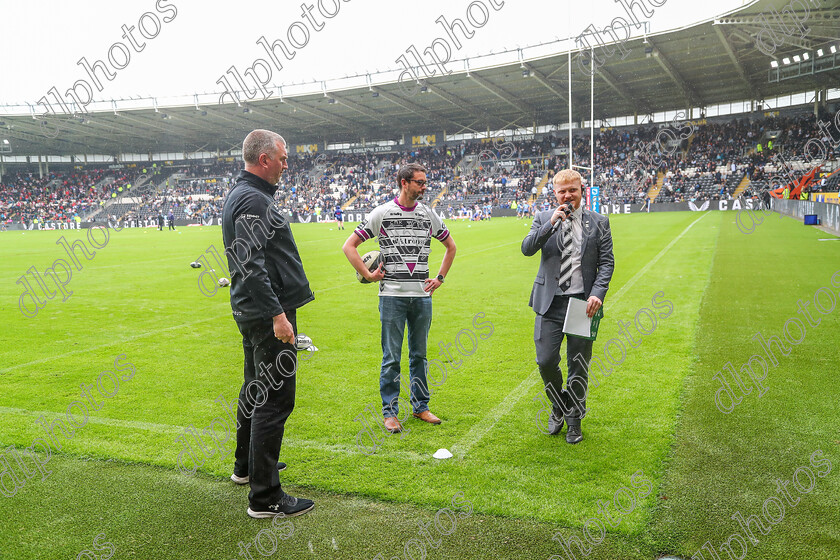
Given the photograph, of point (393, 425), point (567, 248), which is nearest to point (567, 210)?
point (567, 248)

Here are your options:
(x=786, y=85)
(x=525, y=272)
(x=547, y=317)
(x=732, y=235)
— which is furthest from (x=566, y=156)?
(x=547, y=317)

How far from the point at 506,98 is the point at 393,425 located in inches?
1929

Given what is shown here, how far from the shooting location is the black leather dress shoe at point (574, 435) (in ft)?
14.7

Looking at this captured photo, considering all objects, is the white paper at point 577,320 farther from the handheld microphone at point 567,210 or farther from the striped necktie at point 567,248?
the handheld microphone at point 567,210

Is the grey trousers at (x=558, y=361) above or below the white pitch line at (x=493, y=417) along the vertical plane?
above

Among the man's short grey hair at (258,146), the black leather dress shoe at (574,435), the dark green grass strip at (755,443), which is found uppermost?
the man's short grey hair at (258,146)

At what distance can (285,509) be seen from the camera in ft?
11.4

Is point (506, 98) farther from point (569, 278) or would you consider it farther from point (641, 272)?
point (569, 278)

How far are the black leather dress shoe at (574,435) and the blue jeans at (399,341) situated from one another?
1.20 m

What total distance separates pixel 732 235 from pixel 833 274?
1093 cm

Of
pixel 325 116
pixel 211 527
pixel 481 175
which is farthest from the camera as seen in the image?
pixel 481 175

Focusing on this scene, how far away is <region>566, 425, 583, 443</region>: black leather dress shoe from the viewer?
4.49 m

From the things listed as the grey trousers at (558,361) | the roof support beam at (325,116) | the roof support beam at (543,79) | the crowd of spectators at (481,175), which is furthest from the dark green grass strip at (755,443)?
the roof support beam at (325,116)

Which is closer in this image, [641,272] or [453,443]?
[453,443]
